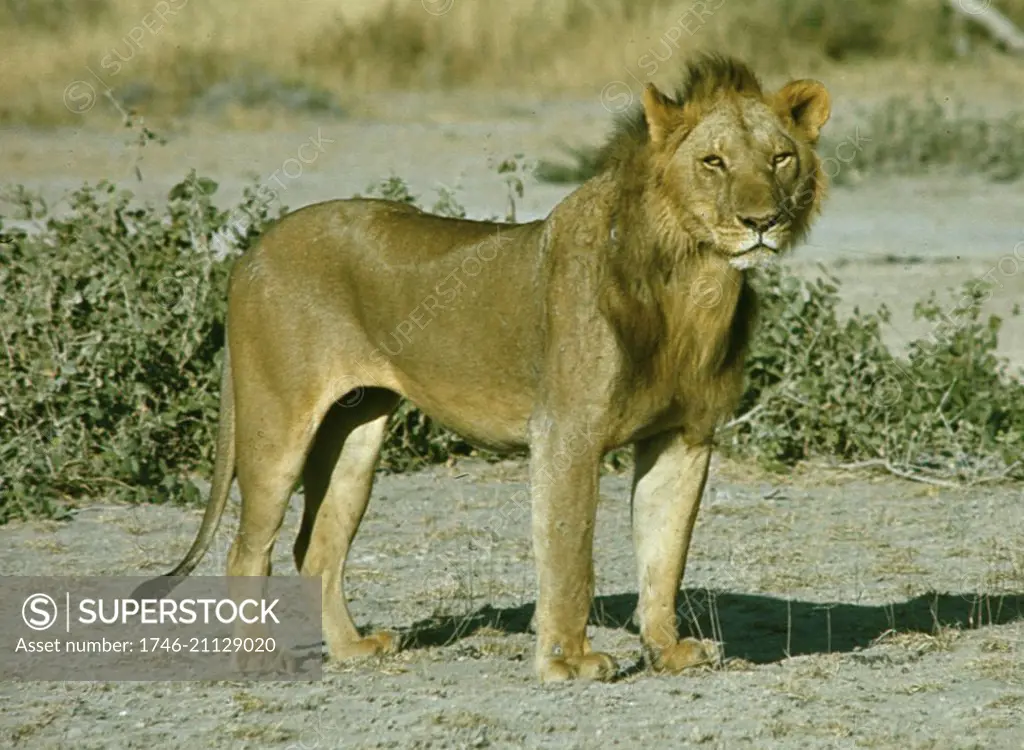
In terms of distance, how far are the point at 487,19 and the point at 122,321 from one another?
1872 centimetres

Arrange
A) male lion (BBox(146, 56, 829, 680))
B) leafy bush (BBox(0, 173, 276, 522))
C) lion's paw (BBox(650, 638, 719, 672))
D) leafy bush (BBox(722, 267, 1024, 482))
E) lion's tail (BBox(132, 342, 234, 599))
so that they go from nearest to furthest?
male lion (BBox(146, 56, 829, 680)) < lion's paw (BBox(650, 638, 719, 672)) < lion's tail (BBox(132, 342, 234, 599)) < leafy bush (BBox(0, 173, 276, 522)) < leafy bush (BBox(722, 267, 1024, 482))

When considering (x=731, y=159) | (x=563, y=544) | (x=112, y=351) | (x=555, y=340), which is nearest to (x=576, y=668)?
(x=563, y=544)

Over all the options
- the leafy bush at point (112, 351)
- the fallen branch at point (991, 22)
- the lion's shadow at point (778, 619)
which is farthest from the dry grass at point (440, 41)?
the lion's shadow at point (778, 619)

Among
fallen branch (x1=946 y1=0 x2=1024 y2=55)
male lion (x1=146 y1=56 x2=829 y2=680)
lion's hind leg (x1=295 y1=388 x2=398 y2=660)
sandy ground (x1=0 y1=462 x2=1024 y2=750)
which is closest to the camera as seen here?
sandy ground (x1=0 y1=462 x2=1024 y2=750)

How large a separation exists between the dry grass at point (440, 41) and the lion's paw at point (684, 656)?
56.1 feet

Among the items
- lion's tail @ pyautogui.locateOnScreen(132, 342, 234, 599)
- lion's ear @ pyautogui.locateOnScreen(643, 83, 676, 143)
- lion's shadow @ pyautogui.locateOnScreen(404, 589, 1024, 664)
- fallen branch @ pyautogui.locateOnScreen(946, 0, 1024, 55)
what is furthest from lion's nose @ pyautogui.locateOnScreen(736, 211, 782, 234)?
fallen branch @ pyautogui.locateOnScreen(946, 0, 1024, 55)

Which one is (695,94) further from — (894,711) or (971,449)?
(971,449)

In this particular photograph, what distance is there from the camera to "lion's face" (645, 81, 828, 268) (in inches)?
205

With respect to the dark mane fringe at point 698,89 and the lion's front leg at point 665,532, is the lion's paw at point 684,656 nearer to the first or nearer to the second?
the lion's front leg at point 665,532

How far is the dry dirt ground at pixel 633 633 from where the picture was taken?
5.07 meters

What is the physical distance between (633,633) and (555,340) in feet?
4.25

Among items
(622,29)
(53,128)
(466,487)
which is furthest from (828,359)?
(622,29)

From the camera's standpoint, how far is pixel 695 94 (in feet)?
17.9

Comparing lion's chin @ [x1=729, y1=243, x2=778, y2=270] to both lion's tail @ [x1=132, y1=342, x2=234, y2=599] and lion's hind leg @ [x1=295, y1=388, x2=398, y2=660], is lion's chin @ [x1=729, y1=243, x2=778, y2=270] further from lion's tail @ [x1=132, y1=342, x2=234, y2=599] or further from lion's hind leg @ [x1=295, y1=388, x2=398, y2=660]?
lion's tail @ [x1=132, y1=342, x2=234, y2=599]
